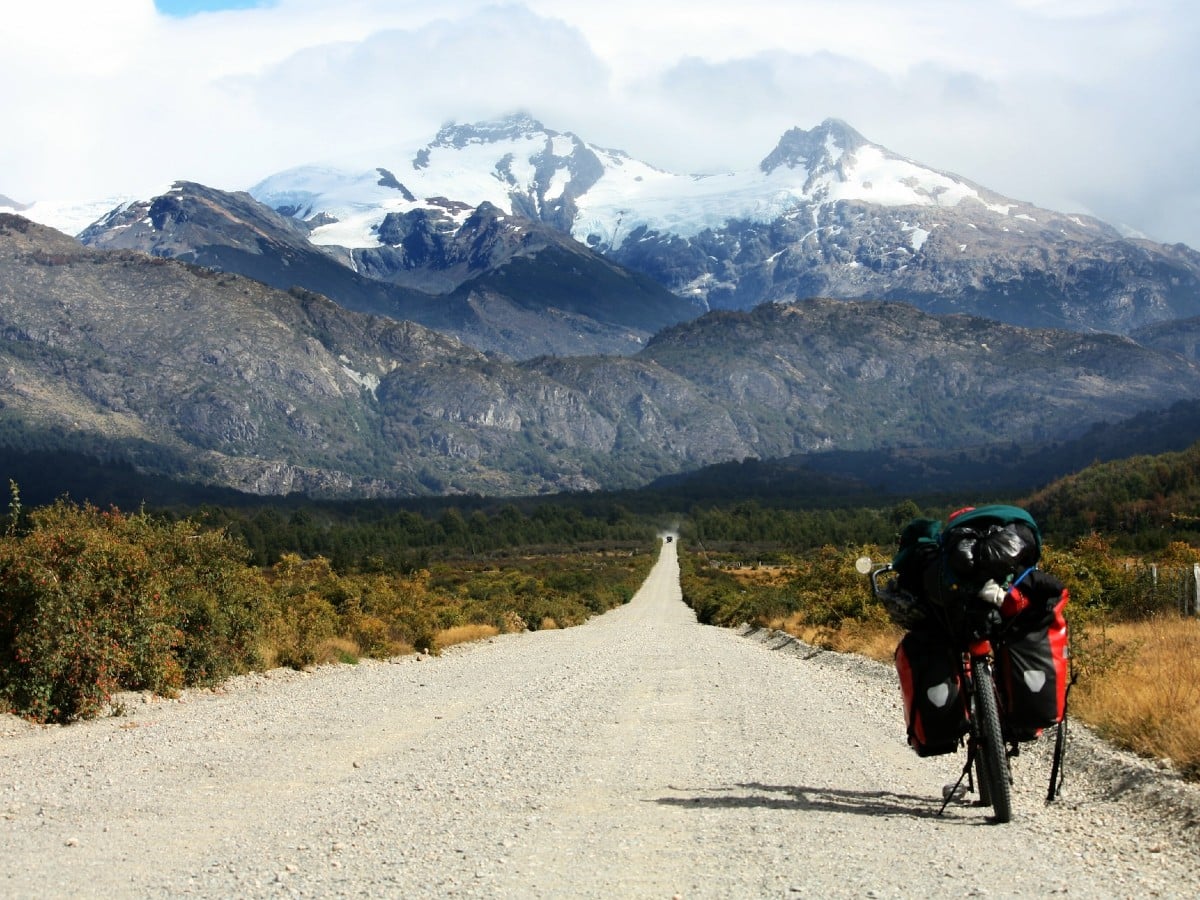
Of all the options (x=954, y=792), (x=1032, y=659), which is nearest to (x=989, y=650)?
(x=1032, y=659)

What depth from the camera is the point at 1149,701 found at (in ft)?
37.5

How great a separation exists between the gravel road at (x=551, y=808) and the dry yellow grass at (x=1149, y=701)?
1.12 ft

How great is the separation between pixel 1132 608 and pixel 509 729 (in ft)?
56.7

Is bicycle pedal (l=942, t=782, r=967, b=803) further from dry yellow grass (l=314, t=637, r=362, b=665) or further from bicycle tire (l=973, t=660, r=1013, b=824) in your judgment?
dry yellow grass (l=314, t=637, r=362, b=665)

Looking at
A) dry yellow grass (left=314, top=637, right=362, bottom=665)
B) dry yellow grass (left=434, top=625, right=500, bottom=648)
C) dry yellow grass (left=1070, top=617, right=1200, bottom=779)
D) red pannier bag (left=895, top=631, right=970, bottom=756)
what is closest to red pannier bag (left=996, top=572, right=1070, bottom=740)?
red pannier bag (left=895, top=631, right=970, bottom=756)

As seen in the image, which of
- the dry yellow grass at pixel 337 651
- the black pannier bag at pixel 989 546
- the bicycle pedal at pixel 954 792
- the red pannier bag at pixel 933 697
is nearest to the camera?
the black pannier bag at pixel 989 546

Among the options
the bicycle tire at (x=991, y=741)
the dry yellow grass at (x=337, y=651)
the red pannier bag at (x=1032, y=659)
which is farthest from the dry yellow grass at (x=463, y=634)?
the red pannier bag at (x=1032, y=659)

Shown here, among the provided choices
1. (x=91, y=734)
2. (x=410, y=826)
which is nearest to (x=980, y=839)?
(x=410, y=826)

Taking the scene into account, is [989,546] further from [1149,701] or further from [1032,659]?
[1149,701]

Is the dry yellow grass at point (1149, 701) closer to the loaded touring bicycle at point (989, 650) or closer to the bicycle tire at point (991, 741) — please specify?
the loaded touring bicycle at point (989, 650)

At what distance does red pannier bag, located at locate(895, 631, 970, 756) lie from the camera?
8.78 m

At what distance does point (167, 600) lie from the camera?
744 inches

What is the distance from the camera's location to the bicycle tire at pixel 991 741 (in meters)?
8.59

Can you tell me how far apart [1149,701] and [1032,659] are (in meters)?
3.55
